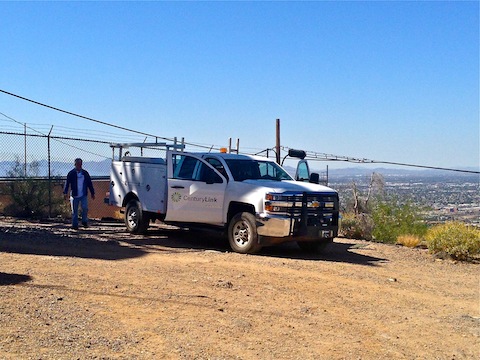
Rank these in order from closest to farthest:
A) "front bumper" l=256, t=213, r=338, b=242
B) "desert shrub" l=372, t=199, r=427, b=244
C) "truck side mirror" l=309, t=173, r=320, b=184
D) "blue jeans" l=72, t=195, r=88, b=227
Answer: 1. "front bumper" l=256, t=213, r=338, b=242
2. "truck side mirror" l=309, t=173, r=320, b=184
3. "blue jeans" l=72, t=195, r=88, b=227
4. "desert shrub" l=372, t=199, r=427, b=244

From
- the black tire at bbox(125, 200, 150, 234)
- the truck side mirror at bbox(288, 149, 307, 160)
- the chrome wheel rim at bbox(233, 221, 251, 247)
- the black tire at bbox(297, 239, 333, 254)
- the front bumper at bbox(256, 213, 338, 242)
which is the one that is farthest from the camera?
the truck side mirror at bbox(288, 149, 307, 160)

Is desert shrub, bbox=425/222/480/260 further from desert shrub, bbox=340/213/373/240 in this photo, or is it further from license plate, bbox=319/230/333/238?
desert shrub, bbox=340/213/373/240

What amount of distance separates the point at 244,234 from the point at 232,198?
0.80 metres

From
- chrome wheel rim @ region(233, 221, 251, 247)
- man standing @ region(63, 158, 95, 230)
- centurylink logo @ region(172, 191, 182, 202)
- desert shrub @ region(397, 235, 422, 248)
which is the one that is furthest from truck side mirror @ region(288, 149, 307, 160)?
man standing @ region(63, 158, 95, 230)

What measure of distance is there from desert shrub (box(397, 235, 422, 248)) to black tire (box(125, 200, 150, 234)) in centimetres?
591

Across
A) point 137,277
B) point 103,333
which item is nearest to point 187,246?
point 137,277

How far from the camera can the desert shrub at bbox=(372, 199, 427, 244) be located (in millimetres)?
15789

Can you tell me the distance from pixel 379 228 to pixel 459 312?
25.8ft

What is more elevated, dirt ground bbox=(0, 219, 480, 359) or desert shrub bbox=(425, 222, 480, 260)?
desert shrub bbox=(425, 222, 480, 260)

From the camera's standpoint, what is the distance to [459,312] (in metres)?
8.15

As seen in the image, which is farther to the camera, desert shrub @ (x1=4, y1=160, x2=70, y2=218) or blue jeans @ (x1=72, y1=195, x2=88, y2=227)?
desert shrub @ (x1=4, y1=160, x2=70, y2=218)

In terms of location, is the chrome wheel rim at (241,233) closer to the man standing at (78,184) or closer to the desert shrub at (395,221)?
the man standing at (78,184)

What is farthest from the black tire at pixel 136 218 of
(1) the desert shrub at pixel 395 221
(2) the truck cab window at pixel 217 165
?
(1) the desert shrub at pixel 395 221

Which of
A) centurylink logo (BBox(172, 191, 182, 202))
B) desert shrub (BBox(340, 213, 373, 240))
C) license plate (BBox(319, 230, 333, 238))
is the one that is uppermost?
centurylink logo (BBox(172, 191, 182, 202))
